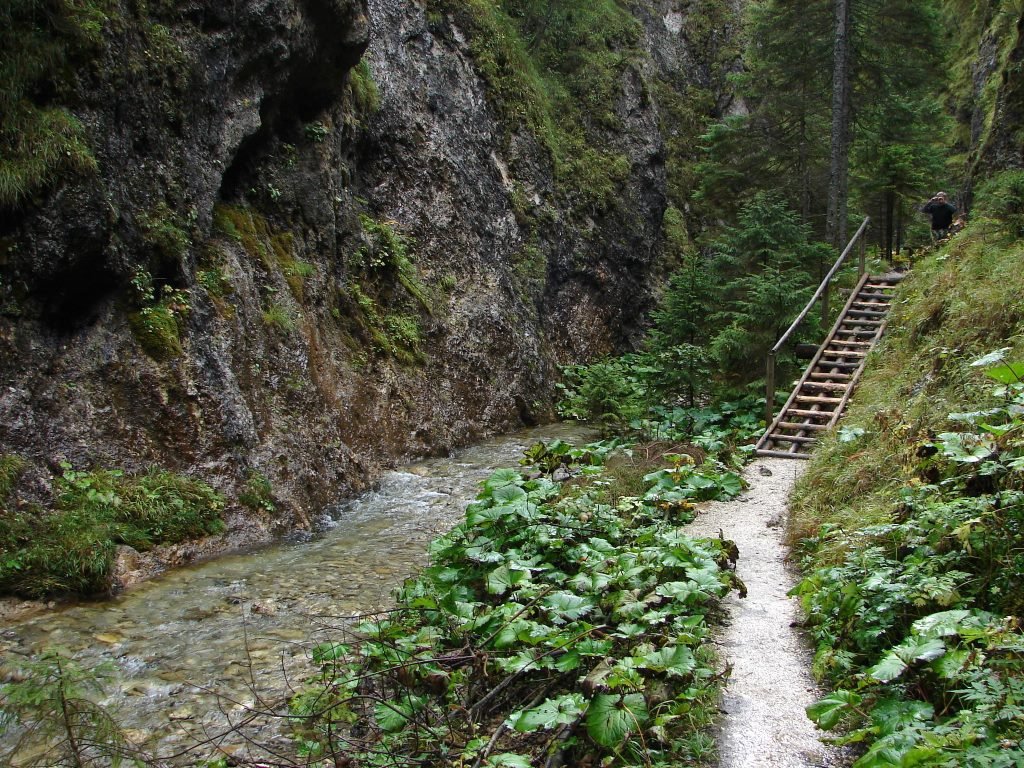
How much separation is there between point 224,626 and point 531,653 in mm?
3047

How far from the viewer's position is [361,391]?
37.6 feet

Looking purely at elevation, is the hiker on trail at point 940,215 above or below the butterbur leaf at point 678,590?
above

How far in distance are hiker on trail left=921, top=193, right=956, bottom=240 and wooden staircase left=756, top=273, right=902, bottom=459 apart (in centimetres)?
183

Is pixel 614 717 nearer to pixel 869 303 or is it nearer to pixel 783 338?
pixel 783 338

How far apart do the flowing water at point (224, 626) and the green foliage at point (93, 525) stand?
0.37 m

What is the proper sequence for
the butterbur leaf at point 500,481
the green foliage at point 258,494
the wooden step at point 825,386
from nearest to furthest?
the butterbur leaf at point 500,481 < the green foliage at point 258,494 < the wooden step at point 825,386

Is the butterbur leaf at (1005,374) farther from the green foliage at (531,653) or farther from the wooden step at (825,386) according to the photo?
the wooden step at (825,386)

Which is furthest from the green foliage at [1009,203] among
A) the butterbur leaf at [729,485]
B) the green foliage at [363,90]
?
the green foliage at [363,90]

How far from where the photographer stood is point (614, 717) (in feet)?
10.2

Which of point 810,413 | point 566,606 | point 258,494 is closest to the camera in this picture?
point 566,606

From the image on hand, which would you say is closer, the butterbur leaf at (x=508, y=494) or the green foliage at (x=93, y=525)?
the butterbur leaf at (x=508, y=494)

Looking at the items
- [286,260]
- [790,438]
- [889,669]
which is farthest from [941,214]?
[889,669]

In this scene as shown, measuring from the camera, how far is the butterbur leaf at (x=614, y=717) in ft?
9.92

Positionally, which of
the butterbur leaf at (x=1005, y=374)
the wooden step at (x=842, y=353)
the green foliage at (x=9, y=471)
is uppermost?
the green foliage at (x=9, y=471)
